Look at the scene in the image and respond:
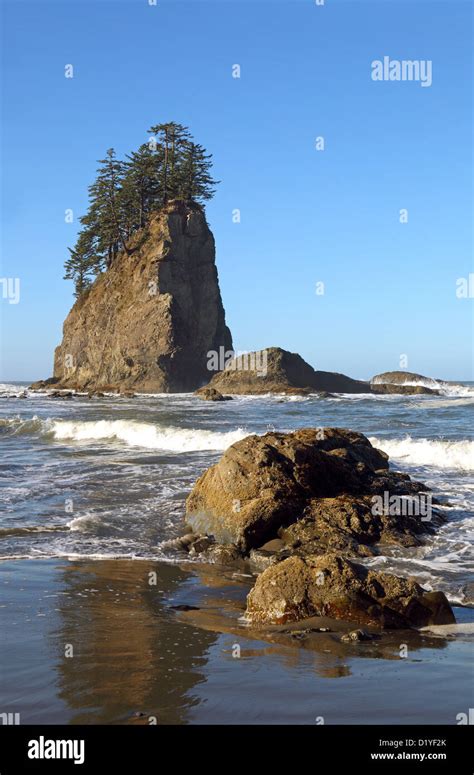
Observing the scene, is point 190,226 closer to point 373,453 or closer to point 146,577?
point 373,453

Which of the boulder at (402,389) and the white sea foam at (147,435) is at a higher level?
the boulder at (402,389)

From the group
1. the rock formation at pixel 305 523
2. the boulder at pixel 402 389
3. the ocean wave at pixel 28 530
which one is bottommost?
the ocean wave at pixel 28 530

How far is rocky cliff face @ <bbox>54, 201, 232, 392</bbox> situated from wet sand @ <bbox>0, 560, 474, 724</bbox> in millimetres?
55301

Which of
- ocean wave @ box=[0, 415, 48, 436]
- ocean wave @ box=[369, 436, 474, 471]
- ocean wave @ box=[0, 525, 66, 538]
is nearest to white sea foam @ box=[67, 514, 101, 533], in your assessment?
ocean wave @ box=[0, 525, 66, 538]

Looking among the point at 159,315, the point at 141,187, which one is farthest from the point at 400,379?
the point at 141,187

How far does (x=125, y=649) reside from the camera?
570 centimetres

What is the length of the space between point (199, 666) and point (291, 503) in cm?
487

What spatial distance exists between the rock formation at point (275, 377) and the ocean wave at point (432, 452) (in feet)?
111

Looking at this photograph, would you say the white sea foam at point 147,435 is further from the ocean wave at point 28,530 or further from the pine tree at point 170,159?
the pine tree at point 170,159

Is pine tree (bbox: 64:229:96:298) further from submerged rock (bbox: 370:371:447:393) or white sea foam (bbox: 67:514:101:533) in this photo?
white sea foam (bbox: 67:514:101:533)

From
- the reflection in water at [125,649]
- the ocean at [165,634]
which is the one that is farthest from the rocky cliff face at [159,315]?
the reflection in water at [125,649]

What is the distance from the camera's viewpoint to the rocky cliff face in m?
63.2

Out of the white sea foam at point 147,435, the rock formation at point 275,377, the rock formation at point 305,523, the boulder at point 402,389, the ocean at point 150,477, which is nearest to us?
the rock formation at point 305,523

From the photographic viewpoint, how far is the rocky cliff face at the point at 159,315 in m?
63.2
